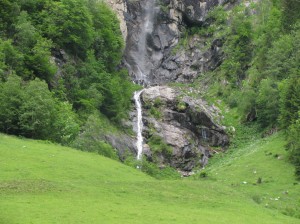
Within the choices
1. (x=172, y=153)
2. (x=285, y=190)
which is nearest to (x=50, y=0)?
(x=172, y=153)

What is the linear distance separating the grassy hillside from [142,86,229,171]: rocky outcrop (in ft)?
71.3

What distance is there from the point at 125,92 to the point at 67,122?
27.5 meters

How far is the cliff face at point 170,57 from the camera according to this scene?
69688 mm

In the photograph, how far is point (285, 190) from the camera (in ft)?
130

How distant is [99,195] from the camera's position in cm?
2492

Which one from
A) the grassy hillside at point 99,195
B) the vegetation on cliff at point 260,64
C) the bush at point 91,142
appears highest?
the vegetation on cliff at point 260,64

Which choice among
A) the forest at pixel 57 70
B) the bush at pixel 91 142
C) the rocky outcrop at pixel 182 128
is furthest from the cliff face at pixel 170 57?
the bush at pixel 91 142

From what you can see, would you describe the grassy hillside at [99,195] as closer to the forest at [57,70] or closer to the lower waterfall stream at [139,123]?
the forest at [57,70]

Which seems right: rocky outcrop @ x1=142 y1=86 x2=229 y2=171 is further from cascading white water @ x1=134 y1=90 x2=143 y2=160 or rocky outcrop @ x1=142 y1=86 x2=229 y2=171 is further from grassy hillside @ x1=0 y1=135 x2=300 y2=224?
grassy hillside @ x1=0 y1=135 x2=300 y2=224

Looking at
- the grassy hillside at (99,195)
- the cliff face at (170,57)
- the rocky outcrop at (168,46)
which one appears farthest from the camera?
the rocky outcrop at (168,46)

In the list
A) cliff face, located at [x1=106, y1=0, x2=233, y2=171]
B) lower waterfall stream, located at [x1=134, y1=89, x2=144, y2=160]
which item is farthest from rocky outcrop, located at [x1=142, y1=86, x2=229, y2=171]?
lower waterfall stream, located at [x1=134, y1=89, x2=144, y2=160]

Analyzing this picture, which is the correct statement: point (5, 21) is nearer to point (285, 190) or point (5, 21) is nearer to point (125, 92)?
point (125, 92)

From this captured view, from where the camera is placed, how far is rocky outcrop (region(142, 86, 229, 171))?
62125 millimetres

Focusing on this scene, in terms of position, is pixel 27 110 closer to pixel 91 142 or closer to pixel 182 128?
pixel 91 142
